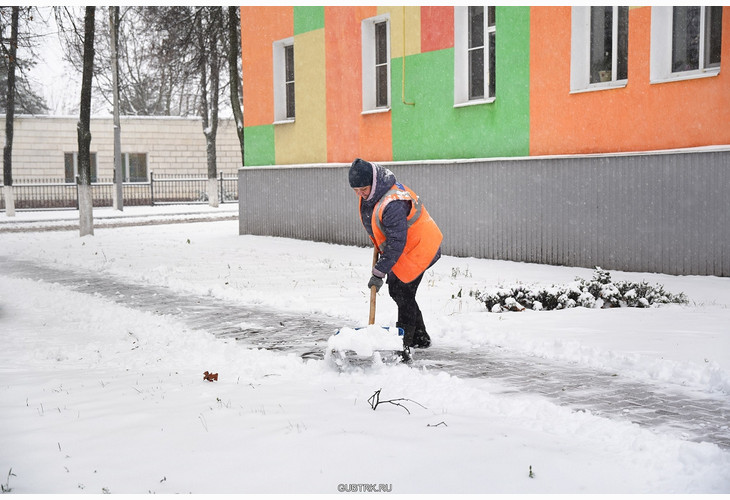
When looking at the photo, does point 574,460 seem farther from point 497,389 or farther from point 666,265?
point 666,265

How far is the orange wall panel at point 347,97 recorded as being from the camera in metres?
15.8

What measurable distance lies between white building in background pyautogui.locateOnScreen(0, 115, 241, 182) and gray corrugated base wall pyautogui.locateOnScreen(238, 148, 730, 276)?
1071 inches

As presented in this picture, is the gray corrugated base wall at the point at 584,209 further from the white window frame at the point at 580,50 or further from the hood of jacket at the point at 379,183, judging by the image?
the hood of jacket at the point at 379,183

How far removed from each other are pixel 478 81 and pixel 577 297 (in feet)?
20.9

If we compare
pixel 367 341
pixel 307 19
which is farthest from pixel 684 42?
pixel 307 19

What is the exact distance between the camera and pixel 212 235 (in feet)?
64.5

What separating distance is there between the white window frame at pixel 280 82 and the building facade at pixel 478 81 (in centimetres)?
3

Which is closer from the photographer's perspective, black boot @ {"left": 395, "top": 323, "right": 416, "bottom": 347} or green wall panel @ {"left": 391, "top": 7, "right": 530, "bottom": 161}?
black boot @ {"left": 395, "top": 323, "right": 416, "bottom": 347}

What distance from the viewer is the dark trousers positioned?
6395 millimetres

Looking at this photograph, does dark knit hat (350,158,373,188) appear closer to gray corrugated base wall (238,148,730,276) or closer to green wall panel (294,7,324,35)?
gray corrugated base wall (238,148,730,276)

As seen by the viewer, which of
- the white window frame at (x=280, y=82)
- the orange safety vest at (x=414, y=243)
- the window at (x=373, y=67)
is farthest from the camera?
the white window frame at (x=280, y=82)

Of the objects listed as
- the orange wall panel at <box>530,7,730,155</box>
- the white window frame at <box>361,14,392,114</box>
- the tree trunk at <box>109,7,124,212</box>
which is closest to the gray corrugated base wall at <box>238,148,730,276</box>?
the orange wall panel at <box>530,7,730,155</box>

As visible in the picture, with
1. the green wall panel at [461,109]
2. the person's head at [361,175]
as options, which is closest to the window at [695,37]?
the green wall panel at [461,109]

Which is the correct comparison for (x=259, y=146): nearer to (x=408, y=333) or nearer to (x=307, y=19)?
(x=307, y=19)
